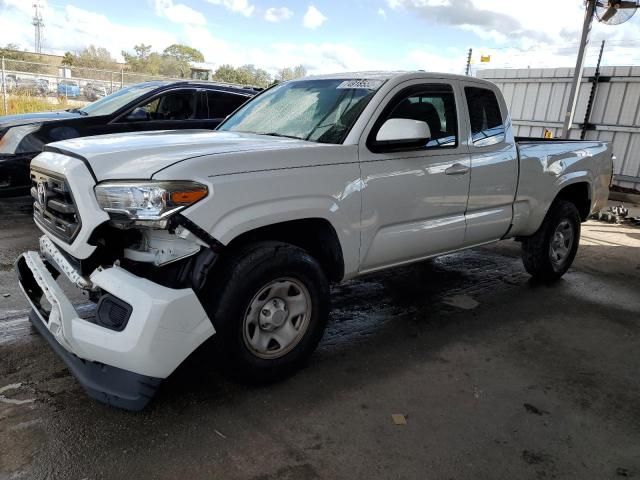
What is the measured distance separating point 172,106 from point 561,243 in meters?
5.35

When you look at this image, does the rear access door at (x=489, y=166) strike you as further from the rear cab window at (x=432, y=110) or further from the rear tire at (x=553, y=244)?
the rear tire at (x=553, y=244)

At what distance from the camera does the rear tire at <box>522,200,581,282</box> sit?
5.16 m

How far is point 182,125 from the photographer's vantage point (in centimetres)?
715

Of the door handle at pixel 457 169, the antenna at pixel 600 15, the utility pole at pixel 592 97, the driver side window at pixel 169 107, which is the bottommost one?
the door handle at pixel 457 169

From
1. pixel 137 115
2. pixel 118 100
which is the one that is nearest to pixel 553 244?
pixel 137 115

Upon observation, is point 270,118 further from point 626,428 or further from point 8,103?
point 8,103

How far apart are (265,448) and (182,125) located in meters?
5.55

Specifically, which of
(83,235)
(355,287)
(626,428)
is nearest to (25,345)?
(83,235)

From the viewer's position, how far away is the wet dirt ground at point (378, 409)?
2469 mm

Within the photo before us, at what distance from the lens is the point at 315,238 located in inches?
131

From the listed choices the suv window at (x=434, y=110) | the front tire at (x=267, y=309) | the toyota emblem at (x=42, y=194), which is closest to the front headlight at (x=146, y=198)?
the front tire at (x=267, y=309)

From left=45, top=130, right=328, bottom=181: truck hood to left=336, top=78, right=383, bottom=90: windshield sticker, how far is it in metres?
0.68

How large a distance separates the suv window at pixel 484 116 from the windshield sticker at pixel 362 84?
3.10ft

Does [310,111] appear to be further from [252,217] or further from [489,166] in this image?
[489,166]
